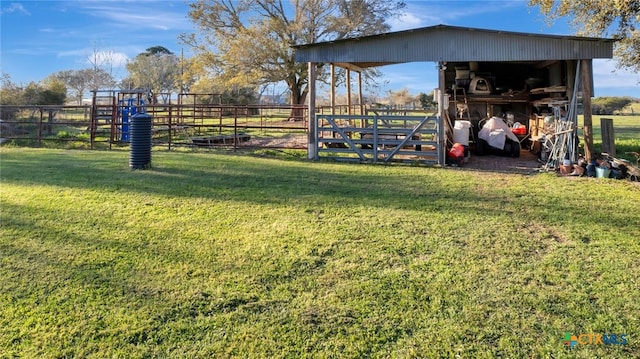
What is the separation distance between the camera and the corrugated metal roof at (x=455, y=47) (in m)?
7.99

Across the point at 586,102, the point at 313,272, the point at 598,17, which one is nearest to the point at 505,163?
the point at 586,102

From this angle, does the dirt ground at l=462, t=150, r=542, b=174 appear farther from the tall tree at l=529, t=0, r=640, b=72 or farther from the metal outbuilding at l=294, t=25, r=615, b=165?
the tall tree at l=529, t=0, r=640, b=72

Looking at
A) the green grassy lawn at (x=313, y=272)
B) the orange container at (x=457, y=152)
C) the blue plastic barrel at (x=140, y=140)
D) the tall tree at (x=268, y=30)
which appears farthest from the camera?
the tall tree at (x=268, y=30)

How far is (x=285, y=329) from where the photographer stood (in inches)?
90.5

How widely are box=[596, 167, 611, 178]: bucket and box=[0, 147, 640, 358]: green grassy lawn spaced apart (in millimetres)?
1366

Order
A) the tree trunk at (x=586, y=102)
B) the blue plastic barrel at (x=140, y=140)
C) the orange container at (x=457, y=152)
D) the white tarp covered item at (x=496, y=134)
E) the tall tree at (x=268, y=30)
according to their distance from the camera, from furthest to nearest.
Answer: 1. the tall tree at (x=268, y=30)
2. the white tarp covered item at (x=496, y=134)
3. the orange container at (x=457, y=152)
4. the tree trunk at (x=586, y=102)
5. the blue plastic barrel at (x=140, y=140)

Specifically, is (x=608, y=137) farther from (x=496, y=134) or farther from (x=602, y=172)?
(x=496, y=134)

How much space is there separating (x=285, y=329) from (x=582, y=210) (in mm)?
4020

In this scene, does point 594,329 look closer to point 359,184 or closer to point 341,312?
point 341,312

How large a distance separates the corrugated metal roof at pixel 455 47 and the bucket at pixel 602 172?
2361mm

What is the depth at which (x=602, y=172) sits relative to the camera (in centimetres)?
702

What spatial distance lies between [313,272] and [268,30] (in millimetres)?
19620

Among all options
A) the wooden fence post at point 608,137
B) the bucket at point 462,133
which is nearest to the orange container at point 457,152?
the bucket at point 462,133

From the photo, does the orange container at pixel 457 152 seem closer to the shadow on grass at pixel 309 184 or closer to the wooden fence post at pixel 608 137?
the shadow on grass at pixel 309 184
